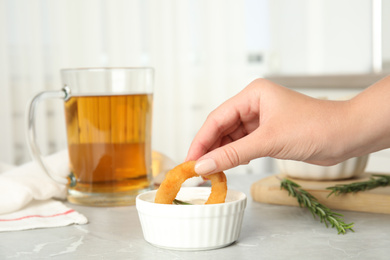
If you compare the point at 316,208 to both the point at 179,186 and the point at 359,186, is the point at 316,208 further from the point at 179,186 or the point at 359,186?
the point at 179,186

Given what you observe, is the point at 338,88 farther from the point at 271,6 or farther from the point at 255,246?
the point at 255,246

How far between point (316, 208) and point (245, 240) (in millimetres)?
190

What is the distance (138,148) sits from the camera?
107 cm

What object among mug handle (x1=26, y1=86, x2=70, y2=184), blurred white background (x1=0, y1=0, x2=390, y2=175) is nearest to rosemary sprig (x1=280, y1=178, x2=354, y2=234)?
mug handle (x1=26, y1=86, x2=70, y2=184)

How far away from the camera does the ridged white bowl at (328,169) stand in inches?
43.1

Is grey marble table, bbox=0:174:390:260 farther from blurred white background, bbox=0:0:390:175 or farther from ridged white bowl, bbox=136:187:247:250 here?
blurred white background, bbox=0:0:390:175

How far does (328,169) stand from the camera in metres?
1.09

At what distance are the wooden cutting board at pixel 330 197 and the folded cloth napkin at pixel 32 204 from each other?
0.36 metres

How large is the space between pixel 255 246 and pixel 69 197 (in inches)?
18.8

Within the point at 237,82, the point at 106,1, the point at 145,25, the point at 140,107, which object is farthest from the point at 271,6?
the point at 140,107

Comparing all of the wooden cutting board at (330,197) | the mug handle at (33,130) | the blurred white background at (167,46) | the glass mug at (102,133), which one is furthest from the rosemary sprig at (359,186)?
the blurred white background at (167,46)

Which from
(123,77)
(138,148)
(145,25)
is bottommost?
(138,148)

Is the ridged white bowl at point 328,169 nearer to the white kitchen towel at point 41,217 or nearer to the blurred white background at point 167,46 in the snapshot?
the white kitchen towel at point 41,217

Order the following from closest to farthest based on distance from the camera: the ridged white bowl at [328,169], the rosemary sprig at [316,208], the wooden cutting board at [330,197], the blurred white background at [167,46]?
the rosemary sprig at [316,208] → the wooden cutting board at [330,197] → the ridged white bowl at [328,169] → the blurred white background at [167,46]
